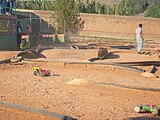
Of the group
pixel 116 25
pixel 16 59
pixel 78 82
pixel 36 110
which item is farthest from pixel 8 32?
pixel 116 25

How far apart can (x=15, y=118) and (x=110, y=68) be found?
8529 millimetres

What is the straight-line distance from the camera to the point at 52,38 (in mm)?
33906

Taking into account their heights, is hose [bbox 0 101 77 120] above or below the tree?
below

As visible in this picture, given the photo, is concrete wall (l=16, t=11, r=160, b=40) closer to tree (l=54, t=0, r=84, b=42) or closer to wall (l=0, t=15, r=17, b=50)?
tree (l=54, t=0, r=84, b=42)

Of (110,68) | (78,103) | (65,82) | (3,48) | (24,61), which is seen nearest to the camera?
(78,103)

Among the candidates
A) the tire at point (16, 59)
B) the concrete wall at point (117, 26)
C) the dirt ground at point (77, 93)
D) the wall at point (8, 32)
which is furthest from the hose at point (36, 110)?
the concrete wall at point (117, 26)

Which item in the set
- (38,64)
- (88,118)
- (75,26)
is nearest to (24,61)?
(38,64)

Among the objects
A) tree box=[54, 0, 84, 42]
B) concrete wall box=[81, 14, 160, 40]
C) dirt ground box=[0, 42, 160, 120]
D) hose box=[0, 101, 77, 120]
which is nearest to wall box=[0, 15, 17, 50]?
dirt ground box=[0, 42, 160, 120]

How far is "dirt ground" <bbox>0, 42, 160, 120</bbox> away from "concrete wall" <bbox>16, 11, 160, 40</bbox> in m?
34.8

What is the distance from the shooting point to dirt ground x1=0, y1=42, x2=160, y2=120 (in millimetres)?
8195

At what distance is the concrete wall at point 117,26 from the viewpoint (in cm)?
5031

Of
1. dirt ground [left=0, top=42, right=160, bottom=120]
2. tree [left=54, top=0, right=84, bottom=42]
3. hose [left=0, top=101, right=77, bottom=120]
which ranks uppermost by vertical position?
tree [left=54, top=0, right=84, bottom=42]

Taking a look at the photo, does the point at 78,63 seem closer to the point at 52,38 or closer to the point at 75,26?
the point at 52,38

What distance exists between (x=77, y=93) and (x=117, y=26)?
41.1 meters
